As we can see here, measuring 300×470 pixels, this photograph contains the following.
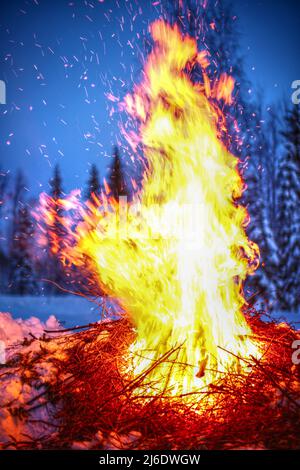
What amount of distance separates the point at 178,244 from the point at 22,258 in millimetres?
17109

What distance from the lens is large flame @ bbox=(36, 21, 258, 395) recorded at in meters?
3.55

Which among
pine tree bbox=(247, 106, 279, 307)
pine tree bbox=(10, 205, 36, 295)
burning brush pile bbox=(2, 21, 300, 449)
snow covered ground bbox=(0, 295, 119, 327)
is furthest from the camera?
pine tree bbox=(10, 205, 36, 295)

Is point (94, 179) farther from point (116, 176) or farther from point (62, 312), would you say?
point (62, 312)

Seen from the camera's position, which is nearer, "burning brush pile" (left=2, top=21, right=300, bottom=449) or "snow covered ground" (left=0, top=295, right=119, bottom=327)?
"burning brush pile" (left=2, top=21, right=300, bottom=449)

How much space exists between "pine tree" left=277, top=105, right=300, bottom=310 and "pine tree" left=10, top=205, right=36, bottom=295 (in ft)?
41.7

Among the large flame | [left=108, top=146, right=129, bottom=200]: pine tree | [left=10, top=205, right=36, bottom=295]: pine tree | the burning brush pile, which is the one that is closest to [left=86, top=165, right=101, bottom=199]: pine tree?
[left=108, top=146, right=129, bottom=200]: pine tree

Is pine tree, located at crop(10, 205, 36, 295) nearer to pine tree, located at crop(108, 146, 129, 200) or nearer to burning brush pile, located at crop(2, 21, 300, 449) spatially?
pine tree, located at crop(108, 146, 129, 200)

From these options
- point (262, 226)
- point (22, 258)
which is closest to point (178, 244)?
point (262, 226)

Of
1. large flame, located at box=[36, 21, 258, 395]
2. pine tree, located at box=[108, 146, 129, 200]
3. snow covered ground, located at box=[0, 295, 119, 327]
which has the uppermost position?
pine tree, located at box=[108, 146, 129, 200]

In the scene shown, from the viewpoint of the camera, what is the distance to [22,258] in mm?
19109

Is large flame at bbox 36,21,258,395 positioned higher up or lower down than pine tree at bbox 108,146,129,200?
lower down

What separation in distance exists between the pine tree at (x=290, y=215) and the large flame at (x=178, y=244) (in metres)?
8.46
